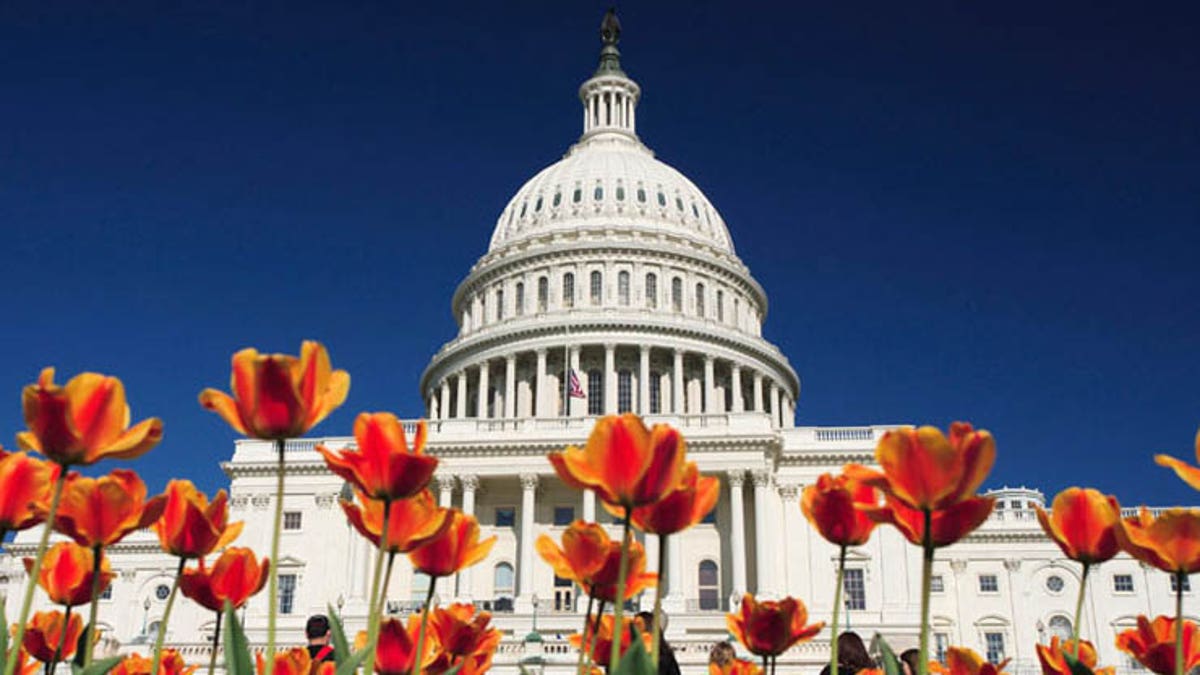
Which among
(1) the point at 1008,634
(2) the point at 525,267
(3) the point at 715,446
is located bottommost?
(1) the point at 1008,634

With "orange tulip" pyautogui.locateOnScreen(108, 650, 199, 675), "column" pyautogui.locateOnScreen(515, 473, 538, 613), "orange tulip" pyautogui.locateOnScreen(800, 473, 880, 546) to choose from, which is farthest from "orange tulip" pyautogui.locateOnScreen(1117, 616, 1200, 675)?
"column" pyautogui.locateOnScreen(515, 473, 538, 613)

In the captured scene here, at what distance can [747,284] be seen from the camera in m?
93.9

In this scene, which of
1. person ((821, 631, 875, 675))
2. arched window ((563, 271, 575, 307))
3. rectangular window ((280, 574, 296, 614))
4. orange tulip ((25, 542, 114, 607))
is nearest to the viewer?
orange tulip ((25, 542, 114, 607))

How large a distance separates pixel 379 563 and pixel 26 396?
3.48 feet

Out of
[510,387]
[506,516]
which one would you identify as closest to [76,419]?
[506,516]

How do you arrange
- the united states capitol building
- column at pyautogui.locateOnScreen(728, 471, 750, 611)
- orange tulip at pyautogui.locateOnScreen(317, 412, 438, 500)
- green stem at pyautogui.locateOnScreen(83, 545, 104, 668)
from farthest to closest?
the united states capitol building < column at pyautogui.locateOnScreen(728, 471, 750, 611) < green stem at pyautogui.locateOnScreen(83, 545, 104, 668) < orange tulip at pyautogui.locateOnScreen(317, 412, 438, 500)

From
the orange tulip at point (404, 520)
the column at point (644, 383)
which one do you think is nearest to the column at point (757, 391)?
the column at point (644, 383)

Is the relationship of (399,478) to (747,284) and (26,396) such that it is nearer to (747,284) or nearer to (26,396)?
(26,396)

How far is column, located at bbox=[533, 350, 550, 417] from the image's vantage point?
7844cm

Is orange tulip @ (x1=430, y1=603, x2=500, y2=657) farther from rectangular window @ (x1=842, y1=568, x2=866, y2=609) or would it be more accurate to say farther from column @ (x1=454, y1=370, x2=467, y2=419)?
column @ (x1=454, y1=370, x2=467, y2=419)

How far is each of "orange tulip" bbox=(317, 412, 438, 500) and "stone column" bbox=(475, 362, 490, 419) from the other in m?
75.9

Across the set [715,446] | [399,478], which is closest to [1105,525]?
[399,478]

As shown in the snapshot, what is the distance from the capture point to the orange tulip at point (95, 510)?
11.4 ft

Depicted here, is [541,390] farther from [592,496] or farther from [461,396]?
[592,496]
